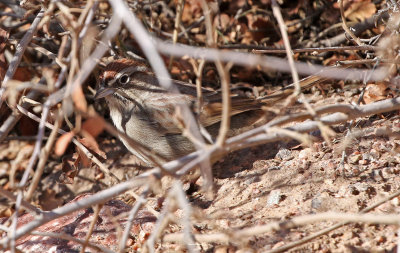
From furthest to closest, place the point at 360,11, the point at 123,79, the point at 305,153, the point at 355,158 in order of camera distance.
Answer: the point at 360,11 → the point at 123,79 → the point at 305,153 → the point at 355,158

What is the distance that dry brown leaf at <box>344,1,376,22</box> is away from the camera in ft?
17.3

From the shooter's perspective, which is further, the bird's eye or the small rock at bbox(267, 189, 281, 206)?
the bird's eye

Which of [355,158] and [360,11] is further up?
[360,11]

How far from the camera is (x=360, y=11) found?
5375mm

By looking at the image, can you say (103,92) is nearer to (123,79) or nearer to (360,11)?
(123,79)

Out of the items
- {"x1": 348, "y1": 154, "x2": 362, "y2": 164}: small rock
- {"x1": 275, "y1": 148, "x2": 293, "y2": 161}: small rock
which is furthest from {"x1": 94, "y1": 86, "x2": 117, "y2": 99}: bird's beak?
{"x1": 348, "y1": 154, "x2": 362, "y2": 164}: small rock

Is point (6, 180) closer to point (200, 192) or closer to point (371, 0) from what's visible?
point (200, 192)

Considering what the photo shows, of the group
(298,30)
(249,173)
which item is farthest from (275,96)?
(298,30)

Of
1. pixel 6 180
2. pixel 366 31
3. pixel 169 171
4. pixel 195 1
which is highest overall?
pixel 195 1

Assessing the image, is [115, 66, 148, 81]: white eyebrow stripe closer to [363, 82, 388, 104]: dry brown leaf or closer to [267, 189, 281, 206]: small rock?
[267, 189, 281, 206]: small rock

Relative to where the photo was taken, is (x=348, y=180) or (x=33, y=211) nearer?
(x=33, y=211)

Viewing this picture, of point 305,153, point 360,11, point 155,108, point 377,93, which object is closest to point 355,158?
point 305,153

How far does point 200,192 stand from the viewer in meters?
4.54

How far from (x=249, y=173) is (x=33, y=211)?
82.2 inches
